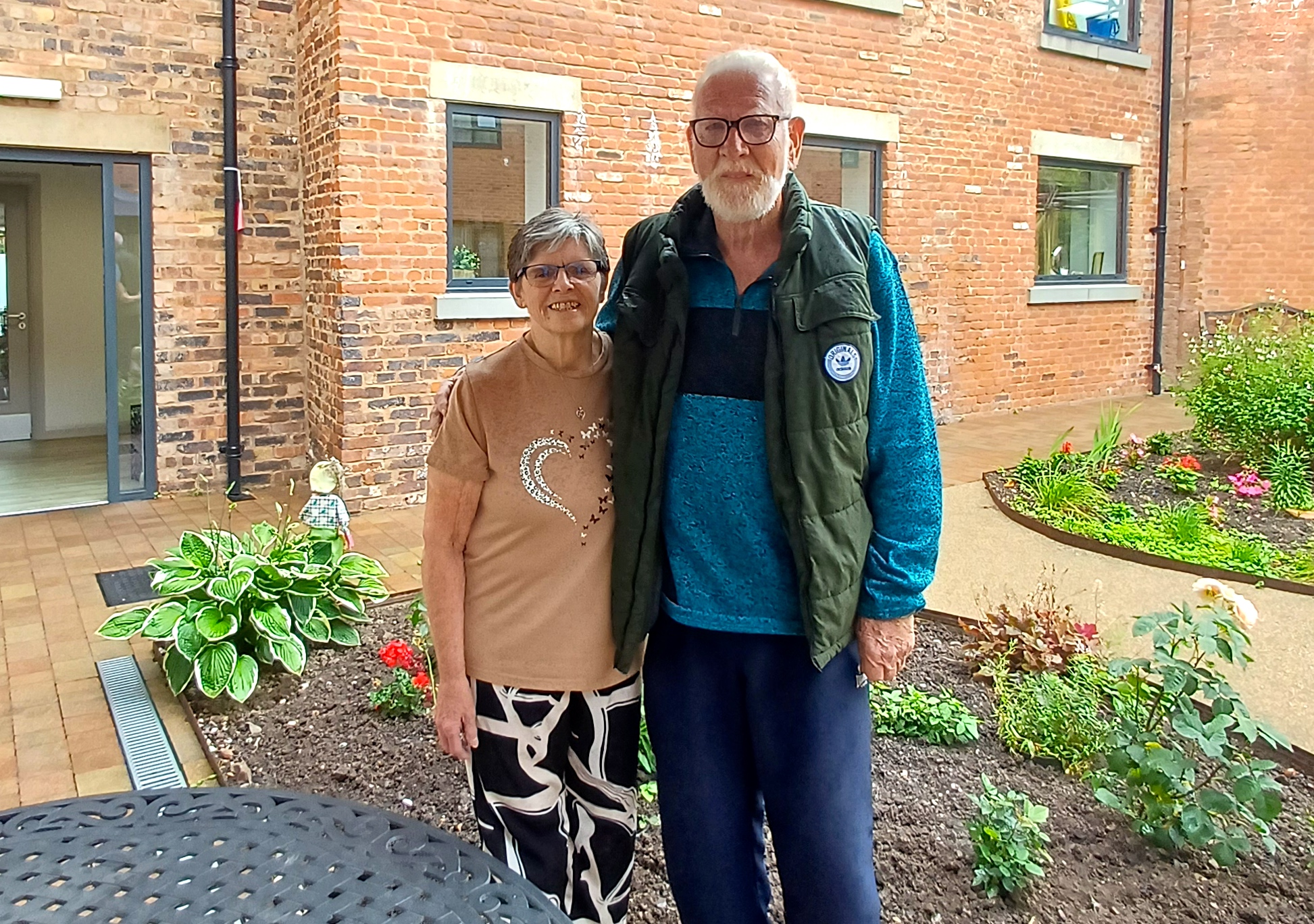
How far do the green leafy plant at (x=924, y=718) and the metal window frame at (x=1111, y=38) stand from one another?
32.5 ft

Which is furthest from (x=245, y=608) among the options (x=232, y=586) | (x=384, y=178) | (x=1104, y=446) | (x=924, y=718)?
(x=1104, y=446)

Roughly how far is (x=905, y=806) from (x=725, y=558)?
4.74ft

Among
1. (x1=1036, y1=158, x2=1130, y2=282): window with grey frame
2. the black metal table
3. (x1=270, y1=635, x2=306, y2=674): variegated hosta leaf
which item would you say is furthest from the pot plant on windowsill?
(x1=1036, y1=158, x2=1130, y2=282): window with grey frame

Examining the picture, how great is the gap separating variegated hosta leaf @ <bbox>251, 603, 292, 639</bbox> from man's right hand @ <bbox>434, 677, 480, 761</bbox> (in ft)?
6.64

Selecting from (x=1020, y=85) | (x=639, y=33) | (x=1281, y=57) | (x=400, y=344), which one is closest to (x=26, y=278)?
(x=400, y=344)

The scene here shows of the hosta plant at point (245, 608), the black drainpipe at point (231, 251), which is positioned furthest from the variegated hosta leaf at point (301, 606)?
the black drainpipe at point (231, 251)

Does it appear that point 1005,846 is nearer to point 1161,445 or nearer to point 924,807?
point 924,807

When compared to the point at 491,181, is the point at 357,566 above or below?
below

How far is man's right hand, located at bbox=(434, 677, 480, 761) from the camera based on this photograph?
226 centimetres

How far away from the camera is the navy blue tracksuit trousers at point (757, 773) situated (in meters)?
2.13

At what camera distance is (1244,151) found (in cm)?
1347

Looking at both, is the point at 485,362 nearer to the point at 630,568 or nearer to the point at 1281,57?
the point at 630,568

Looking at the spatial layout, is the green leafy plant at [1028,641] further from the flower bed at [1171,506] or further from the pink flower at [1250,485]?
the pink flower at [1250,485]

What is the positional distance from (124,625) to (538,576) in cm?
266
